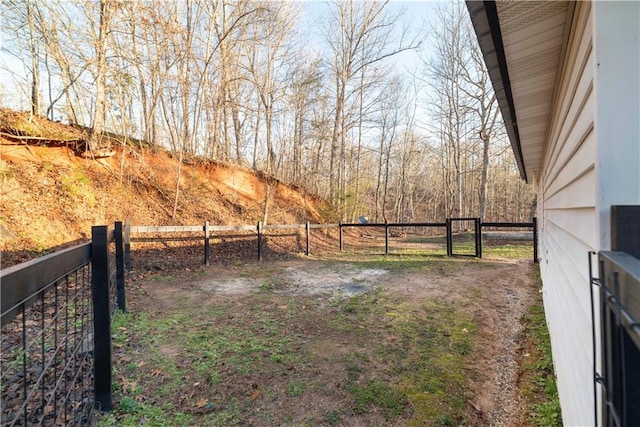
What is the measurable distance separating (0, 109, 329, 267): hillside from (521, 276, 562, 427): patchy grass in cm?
671

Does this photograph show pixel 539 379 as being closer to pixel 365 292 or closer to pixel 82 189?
pixel 365 292

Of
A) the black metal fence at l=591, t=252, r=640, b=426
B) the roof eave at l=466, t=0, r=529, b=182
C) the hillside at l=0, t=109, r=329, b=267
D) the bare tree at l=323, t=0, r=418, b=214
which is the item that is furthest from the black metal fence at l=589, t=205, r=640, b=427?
the bare tree at l=323, t=0, r=418, b=214

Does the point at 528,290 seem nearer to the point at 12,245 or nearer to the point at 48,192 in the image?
the point at 12,245

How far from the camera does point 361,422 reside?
2.22 meters

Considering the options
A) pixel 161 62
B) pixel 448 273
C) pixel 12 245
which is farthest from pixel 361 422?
pixel 161 62

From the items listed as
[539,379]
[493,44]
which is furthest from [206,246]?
[493,44]

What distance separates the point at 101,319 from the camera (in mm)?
2287

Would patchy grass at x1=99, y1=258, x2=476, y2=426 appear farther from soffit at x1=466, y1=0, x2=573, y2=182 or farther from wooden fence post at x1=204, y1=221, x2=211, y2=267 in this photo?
wooden fence post at x1=204, y1=221, x2=211, y2=267

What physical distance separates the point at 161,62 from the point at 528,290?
10.2 meters

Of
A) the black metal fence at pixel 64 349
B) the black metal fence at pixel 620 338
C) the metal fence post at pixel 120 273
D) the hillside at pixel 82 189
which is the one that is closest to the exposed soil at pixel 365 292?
the metal fence post at pixel 120 273

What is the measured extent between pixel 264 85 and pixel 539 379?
1296 centimetres

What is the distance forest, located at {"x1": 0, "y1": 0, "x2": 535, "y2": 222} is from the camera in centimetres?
645

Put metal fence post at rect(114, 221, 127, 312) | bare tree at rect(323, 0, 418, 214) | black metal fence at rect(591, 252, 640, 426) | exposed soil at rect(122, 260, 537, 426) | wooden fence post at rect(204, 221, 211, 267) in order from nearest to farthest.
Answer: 1. black metal fence at rect(591, 252, 640, 426)
2. exposed soil at rect(122, 260, 537, 426)
3. metal fence post at rect(114, 221, 127, 312)
4. wooden fence post at rect(204, 221, 211, 267)
5. bare tree at rect(323, 0, 418, 214)

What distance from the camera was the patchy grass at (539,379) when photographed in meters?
2.33
